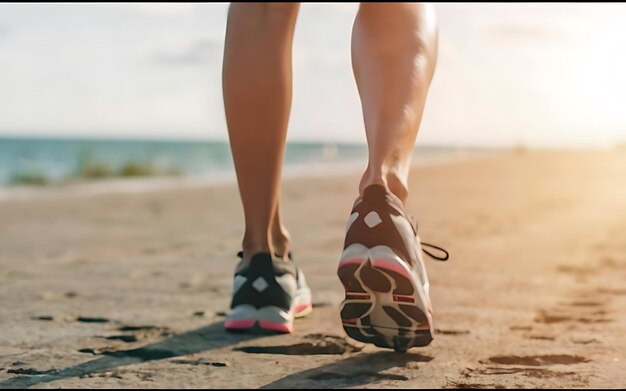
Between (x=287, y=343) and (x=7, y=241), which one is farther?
(x=7, y=241)

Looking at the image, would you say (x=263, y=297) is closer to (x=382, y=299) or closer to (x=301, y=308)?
(x=301, y=308)

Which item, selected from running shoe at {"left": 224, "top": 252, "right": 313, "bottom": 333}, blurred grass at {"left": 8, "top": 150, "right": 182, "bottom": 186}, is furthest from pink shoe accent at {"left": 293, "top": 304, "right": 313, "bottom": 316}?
blurred grass at {"left": 8, "top": 150, "right": 182, "bottom": 186}

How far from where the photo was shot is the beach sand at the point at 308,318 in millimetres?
1477

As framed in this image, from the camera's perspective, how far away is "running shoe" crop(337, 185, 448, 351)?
4.84 ft

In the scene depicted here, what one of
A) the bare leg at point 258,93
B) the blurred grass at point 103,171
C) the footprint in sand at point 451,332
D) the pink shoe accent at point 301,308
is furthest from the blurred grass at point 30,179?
the footprint in sand at point 451,332

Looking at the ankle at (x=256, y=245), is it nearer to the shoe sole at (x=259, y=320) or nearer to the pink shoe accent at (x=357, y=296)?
the shoe sole at (x=259, y=320)

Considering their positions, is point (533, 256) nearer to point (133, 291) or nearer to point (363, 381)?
point (133, 291)

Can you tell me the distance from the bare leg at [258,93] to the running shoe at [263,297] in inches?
4.5

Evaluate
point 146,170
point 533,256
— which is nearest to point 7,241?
point 533,256

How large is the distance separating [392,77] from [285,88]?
28 centimetres

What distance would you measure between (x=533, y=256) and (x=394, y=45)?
168 centimetres

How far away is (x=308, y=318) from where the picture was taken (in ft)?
6.59

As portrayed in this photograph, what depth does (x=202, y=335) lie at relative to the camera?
1.80 m

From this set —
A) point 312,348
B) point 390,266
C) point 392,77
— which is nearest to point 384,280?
point 390,266
